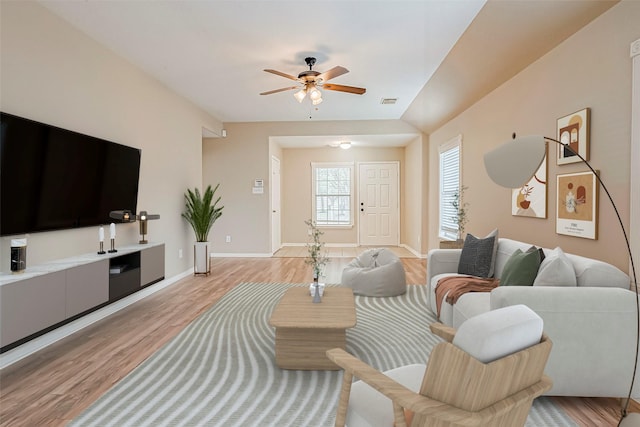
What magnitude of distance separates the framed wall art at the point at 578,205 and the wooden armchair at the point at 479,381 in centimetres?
187

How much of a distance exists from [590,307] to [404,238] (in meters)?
6.80

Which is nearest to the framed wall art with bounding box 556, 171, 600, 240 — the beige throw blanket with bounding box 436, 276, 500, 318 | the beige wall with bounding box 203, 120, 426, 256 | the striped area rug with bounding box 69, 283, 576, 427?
the beige throw blanket with bounding box 436, 276, 500, 318

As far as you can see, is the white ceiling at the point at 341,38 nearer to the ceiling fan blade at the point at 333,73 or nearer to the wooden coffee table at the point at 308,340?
the ceiling fan blade at the point at 333,73

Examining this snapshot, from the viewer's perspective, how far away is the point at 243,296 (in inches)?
167

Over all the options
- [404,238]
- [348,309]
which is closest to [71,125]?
[348,309]

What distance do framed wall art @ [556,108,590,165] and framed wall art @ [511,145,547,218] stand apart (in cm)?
20

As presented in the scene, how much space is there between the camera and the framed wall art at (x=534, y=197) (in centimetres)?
316

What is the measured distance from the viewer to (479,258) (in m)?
3.32

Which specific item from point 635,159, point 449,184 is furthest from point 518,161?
point 449,184

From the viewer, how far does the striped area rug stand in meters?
1.86

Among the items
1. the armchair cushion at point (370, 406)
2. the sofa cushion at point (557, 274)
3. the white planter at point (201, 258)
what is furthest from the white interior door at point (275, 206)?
the armchair cushion at point (370, 406)

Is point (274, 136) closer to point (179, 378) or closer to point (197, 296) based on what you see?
point (197, 296)

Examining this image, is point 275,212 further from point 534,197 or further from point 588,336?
point 588,336

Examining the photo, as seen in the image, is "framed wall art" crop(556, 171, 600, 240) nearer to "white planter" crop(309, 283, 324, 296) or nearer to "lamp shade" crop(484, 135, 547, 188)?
"lamp shade" crop(484, 135, 547, 188)
